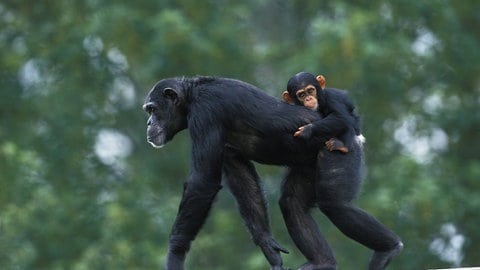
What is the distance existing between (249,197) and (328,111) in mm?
936

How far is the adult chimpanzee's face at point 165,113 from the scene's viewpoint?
9.78 m

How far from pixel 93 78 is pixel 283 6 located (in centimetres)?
421

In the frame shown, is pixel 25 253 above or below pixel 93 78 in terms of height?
below

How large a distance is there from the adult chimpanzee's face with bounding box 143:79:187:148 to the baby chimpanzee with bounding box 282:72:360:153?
3.04ft

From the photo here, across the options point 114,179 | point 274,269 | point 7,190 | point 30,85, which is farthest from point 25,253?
point 274,269

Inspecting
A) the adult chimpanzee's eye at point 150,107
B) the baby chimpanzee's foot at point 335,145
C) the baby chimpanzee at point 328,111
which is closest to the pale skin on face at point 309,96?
the baby chimpanzee at point 328,111

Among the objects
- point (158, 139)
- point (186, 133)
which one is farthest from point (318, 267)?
point (186, 133)

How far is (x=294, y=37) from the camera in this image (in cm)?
2550

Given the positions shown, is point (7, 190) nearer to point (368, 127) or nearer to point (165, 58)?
point (165, 58)

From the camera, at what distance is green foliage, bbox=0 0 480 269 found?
21.3 meters

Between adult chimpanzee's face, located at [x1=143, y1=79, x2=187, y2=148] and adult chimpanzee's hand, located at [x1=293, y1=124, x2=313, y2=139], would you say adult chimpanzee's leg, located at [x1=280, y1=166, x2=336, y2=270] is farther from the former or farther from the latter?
adult chimpanzee's face, located at [x1=143, y1=79, x2=187, y2=148]

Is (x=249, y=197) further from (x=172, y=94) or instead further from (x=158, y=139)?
(x=172, y=94)

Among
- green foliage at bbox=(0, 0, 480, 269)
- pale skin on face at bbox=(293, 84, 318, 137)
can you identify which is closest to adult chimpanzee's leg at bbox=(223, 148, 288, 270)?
pale skin on face at bbox=(293, 84, 318, 137)

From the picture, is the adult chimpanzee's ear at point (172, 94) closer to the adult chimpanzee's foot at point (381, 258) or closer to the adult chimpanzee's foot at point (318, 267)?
the adult chimpanzee's foot at point (318, 267)
